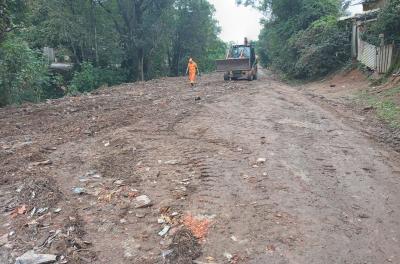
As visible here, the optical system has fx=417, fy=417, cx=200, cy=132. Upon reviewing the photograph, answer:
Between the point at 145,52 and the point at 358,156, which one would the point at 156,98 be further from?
the point at 145,52

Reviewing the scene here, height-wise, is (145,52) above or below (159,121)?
above

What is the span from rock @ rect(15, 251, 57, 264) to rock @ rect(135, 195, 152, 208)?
137 cm

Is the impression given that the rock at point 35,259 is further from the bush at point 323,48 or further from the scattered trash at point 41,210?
the bush at point 323,48

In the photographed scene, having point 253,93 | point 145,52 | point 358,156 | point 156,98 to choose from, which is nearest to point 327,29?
point 253,93

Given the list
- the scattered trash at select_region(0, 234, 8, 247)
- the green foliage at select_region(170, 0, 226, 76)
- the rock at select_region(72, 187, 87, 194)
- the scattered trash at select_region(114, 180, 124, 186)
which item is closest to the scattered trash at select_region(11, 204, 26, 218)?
the scattered trash at select_region(0, 234, 8, 247)

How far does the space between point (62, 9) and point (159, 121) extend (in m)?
17.9

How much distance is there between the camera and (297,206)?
17.7 feet

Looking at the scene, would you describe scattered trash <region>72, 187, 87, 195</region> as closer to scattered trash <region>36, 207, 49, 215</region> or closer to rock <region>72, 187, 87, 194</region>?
rock <region>72, 187, 87, 194</region>

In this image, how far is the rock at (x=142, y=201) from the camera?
5527 millimetres

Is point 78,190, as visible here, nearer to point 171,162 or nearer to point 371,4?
point 171,162

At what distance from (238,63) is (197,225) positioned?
1592cm

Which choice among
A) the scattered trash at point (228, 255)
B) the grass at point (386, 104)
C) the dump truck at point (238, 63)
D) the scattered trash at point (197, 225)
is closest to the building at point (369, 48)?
the grass at point (386, 104)

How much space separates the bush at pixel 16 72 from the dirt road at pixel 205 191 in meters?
6.89

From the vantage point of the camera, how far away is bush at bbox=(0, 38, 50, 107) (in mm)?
15922
